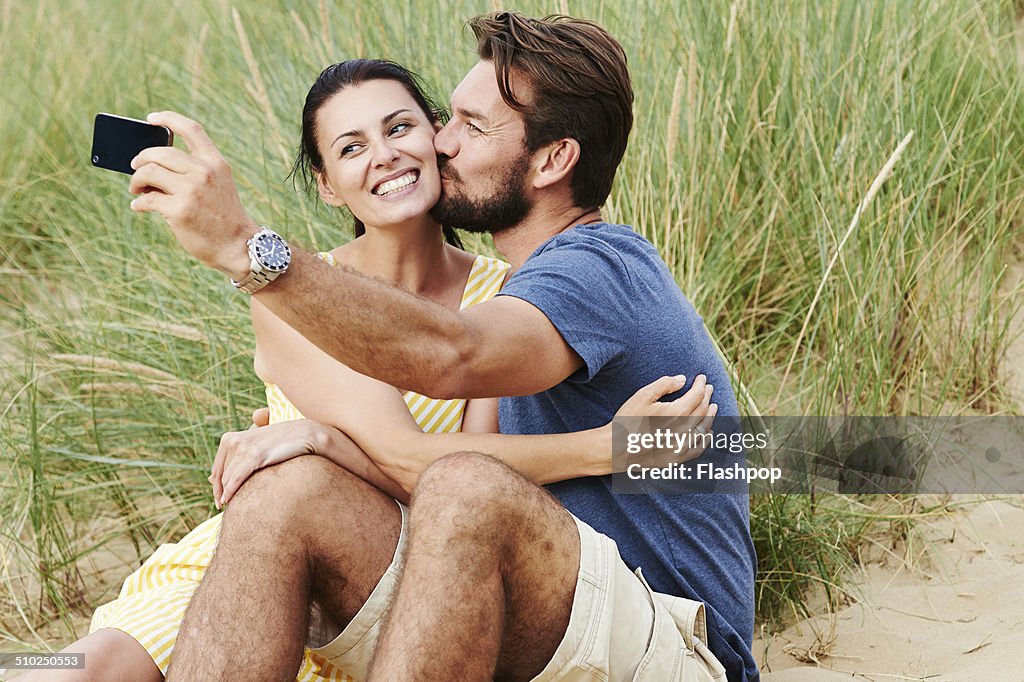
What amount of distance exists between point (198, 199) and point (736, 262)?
231 centimetres

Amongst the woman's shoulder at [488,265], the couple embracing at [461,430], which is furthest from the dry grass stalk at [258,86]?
the woman's shoulder at [488,265]

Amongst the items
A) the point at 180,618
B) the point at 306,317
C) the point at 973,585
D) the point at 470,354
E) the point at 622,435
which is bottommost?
the point at 973,585

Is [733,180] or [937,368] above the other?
[733,180]

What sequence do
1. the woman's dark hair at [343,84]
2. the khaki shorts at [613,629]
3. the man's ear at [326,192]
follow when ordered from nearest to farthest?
1. the khaki shorts at [613,629]
2. the woman's dark hair at [343,84]
3. the man's ear at [326,192]

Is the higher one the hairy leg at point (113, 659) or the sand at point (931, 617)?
the hairy leg at point (113, 659)

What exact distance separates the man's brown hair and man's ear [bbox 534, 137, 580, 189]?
17 millimetres

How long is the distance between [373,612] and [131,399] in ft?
5.50

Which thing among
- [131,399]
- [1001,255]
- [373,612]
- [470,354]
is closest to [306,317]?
[470,354]

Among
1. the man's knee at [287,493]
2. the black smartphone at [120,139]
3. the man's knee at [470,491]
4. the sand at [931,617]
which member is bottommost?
the sand at [931,617]

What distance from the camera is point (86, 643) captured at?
2.39 metres

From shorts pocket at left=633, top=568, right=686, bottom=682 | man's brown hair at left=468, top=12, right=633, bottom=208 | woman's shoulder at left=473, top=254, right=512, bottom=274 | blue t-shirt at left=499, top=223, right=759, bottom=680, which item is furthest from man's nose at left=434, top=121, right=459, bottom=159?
shorts pocket at left=633, top=568, right=686, bottom=682

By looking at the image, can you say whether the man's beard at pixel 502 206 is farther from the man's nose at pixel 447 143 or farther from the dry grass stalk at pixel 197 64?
the dry grass stalk at pixel 197 64

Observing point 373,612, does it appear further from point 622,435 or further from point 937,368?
point 937,368

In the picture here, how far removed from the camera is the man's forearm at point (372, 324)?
196 centimetres
